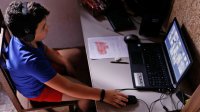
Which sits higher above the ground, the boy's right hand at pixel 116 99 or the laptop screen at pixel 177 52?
the laptop screen at pixel 177 52

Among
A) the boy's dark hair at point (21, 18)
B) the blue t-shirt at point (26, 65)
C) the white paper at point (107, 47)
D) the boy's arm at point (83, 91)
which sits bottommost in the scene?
the boy's arm at point (83, 91)

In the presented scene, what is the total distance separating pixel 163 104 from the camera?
47.5 inches

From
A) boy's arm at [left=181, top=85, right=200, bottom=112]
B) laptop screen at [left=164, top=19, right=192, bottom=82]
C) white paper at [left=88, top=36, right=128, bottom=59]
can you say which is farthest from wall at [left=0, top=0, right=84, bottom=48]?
boy's arm at [left=181, top=85, right=200, bottom=112]

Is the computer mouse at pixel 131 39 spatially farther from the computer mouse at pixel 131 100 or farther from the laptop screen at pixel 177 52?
Result: the computer mouse at pixel 131 100

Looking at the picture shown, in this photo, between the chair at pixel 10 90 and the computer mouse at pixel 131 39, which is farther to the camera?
the computer mouse at pixel 131 39

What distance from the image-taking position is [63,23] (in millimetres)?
2068

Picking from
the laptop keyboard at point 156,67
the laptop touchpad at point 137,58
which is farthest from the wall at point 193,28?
the laptop touchpad at point 137,58

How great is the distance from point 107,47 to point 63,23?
2.36 feet

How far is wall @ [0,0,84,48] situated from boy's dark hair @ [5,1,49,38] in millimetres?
728

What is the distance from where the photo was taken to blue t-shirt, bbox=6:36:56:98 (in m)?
1.15

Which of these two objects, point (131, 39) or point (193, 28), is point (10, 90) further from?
point (193, 28)

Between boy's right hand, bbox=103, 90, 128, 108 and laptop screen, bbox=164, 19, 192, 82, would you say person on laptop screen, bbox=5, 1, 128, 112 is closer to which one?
boy's right hand, bbox=103, 90, 128, 108

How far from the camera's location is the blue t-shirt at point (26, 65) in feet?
3.76

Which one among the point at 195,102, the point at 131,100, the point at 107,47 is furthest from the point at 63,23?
the point at 195,102
